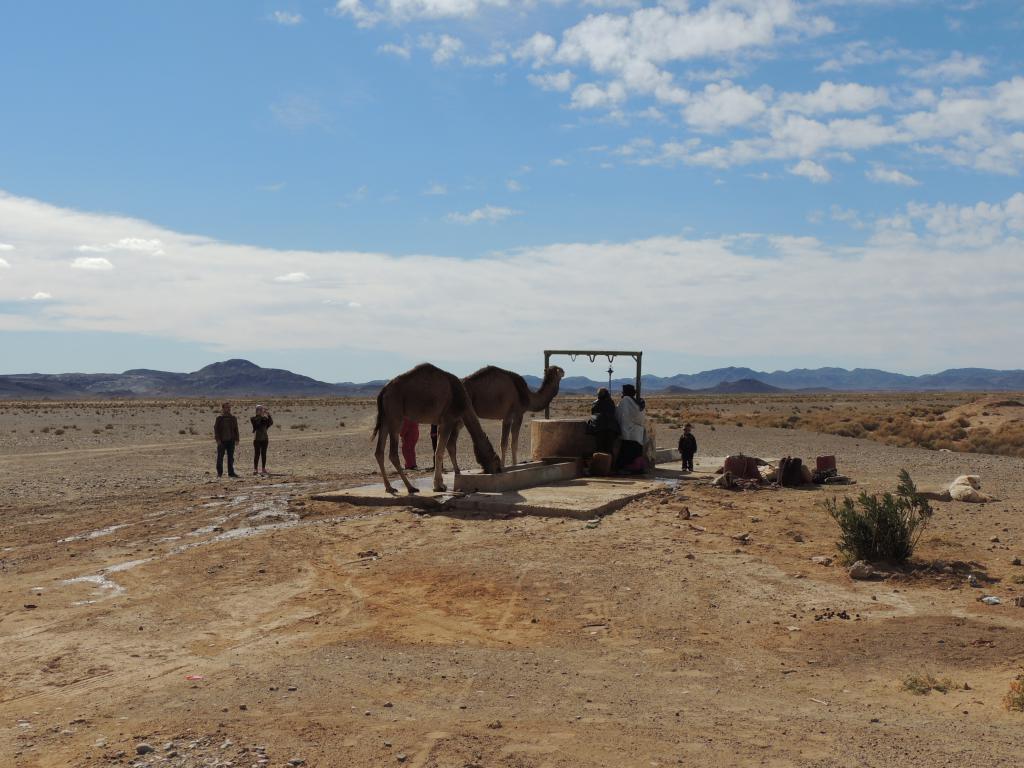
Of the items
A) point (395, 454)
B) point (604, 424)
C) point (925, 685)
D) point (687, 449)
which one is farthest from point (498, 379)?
point (925, 685)

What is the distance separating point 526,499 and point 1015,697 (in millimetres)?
8188

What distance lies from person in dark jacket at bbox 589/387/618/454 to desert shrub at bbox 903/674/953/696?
34.9 feet

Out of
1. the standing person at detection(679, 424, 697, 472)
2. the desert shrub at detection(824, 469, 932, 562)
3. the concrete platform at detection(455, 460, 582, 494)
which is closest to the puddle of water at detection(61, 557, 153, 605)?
the concrete platform at detection(455, 460, 582, 494)

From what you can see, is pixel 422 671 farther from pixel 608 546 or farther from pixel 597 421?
pixel 597 421

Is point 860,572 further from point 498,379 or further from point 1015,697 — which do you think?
point 498,379

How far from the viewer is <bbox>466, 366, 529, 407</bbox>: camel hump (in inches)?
648

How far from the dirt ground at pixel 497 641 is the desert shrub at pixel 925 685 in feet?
0.21

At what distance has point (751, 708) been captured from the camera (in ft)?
19.4

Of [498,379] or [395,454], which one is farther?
[498,379]

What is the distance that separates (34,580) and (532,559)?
5395 mm

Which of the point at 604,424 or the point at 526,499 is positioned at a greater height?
the point at 604,424

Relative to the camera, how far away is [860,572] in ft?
31.1

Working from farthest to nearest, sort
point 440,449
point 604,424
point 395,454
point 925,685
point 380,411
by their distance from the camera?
point 604,424 → point 440,449 → point 380,411 → point 395,454 → point 925,685

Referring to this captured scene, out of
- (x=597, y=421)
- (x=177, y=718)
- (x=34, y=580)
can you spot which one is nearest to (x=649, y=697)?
(x=177, y=718)
